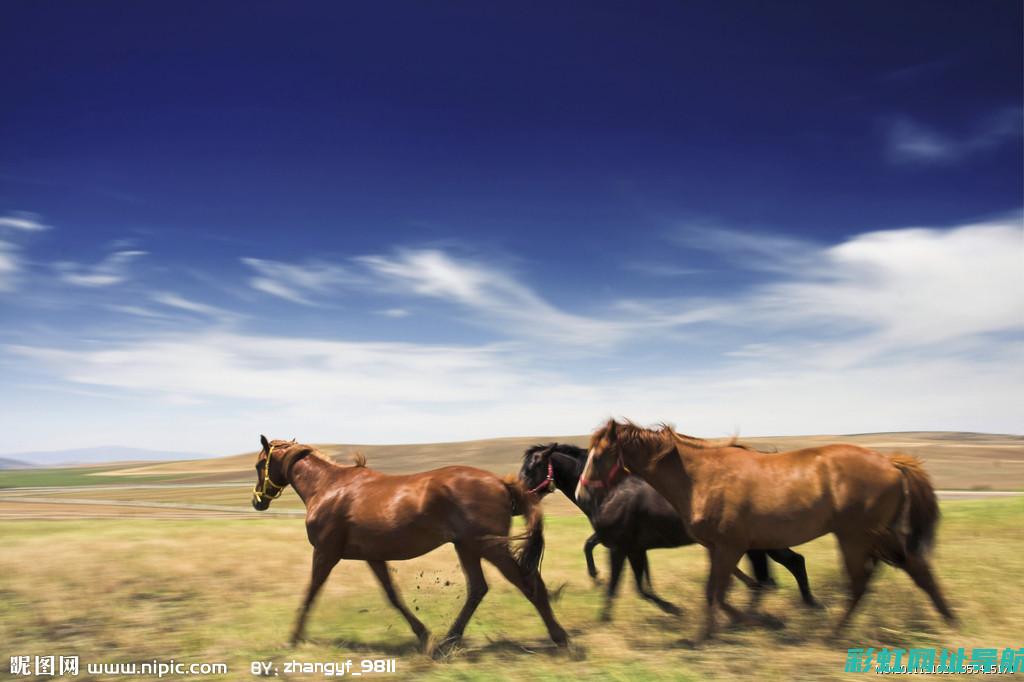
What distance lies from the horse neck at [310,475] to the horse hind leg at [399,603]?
1134 mm

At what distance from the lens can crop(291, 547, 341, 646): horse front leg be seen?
23.0ft

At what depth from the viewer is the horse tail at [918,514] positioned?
24.2 ft

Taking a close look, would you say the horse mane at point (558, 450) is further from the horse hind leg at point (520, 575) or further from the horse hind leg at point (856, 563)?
the horse hind leg at point (856, 563)

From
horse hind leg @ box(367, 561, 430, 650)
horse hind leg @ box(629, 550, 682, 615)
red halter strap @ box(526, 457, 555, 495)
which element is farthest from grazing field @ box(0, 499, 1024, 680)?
red halter strap @ box(526, 457, 555, 495)

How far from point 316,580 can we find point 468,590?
5.53 feet

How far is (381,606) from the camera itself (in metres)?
9.05

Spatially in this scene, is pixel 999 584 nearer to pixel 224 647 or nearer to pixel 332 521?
pixel 332 521

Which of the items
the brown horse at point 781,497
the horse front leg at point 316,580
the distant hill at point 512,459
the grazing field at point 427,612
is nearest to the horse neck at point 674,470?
the brown horse at point 781,497

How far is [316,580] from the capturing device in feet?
23.2

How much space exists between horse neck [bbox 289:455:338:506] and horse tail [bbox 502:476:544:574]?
232 centimetres

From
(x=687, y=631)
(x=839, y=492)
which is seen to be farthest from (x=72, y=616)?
(x=839, y=492)

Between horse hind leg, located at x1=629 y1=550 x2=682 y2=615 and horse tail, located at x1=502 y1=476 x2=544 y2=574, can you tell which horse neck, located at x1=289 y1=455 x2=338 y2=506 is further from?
horse hind leg, located at x1=629 y1=550 x2=682 y2=615

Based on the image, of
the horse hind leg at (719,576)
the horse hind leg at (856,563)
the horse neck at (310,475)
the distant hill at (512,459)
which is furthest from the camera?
the distant hill at (512,459)

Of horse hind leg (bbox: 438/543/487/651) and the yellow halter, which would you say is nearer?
horse hind leg (bbox: 438/543/487/651)
